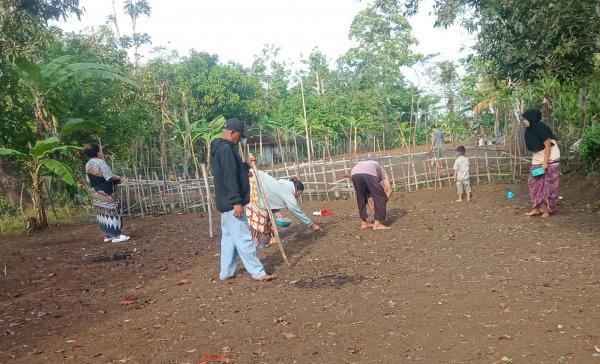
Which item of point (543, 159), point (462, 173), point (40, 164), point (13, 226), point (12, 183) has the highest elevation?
point (40, 164)

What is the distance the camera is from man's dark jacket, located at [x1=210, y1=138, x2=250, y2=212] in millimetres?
5246

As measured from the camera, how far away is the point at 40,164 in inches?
411

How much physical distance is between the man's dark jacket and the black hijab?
4.51 m

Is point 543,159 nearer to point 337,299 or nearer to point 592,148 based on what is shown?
point 592,148

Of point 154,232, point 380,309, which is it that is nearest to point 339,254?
point 380,309

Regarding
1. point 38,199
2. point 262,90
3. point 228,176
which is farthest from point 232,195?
point 262,90

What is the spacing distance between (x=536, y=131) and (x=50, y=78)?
29.9 feet

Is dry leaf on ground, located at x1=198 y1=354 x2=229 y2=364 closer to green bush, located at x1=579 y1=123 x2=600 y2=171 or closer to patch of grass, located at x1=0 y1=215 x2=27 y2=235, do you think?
green bush, located at x1=579 y1=123 x2=600 y2=171

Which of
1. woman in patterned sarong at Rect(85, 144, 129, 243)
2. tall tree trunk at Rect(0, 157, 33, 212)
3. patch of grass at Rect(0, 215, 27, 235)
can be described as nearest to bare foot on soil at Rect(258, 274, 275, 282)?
woman in patterned sarong at Rect(85, 144, 129, 243)

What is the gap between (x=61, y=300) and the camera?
5406 mm

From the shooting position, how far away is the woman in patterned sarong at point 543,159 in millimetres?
7527

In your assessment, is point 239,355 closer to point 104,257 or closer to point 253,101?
point 104,257

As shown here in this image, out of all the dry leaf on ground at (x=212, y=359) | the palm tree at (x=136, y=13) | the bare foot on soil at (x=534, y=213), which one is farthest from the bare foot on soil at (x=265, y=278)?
the palm tree at (x=136, y=13)

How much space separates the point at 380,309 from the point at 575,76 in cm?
493
